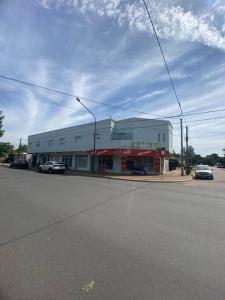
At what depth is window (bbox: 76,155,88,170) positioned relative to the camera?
1528 inches

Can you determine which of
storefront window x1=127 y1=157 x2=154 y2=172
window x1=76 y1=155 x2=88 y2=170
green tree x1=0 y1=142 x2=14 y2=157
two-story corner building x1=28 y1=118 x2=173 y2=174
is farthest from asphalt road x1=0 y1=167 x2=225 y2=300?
green tree x1=0 y1=142 x2=14 y2=157

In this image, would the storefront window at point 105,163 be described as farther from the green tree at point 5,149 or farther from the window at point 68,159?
the green tree at point 5,149

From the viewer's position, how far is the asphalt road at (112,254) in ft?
11.3

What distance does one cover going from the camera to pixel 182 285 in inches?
140

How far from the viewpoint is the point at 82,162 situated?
39.5 meters

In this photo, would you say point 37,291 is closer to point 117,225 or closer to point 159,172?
point 117,225

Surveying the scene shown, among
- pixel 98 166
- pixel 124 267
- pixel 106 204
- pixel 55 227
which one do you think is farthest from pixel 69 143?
pixel 124 267

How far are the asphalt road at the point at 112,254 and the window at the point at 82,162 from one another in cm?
3031

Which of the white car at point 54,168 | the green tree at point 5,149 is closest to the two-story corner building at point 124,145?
the white car at point 54,168

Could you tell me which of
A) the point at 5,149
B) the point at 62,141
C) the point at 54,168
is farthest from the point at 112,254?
the point at 5,149

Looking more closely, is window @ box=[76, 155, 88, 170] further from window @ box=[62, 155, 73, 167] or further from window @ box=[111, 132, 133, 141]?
window @ box=[111, 132, 133, 141]

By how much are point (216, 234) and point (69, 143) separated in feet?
121

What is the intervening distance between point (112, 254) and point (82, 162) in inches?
1382

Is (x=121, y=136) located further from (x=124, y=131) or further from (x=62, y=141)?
(x=62, y=141)
